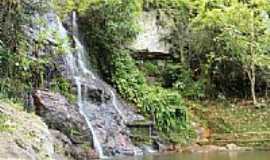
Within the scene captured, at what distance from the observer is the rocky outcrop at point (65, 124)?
15.7 m

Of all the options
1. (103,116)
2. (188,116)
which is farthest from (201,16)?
(103,116)

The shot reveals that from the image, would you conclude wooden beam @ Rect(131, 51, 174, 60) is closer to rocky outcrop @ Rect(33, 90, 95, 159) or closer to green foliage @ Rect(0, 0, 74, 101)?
rocky outcrop @ Rect(33, 90, 95, 159)

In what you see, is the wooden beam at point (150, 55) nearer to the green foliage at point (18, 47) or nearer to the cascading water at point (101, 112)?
the cascading water at point (101, 112)

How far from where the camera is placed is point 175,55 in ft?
94.7

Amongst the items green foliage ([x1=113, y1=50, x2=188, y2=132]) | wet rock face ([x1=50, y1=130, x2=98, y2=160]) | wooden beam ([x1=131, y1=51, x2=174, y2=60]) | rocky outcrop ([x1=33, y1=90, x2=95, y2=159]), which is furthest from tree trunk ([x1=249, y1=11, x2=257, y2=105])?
wet rock face ([x1=50, y1=130, x2=98, y2=160])

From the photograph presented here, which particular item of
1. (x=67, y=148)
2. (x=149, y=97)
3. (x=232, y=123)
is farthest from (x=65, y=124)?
(x=232, y=123)

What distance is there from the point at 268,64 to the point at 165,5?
6.73 m

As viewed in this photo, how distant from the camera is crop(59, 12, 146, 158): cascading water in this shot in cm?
1877

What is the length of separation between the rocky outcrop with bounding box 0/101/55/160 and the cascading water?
9.62 m

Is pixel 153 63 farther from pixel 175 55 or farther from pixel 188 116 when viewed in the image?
pixel 188 116

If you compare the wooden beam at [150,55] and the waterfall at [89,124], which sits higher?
the wooden beam at [150,55]

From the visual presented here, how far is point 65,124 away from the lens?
16031 mm

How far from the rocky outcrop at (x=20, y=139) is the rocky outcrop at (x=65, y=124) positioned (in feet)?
23.8

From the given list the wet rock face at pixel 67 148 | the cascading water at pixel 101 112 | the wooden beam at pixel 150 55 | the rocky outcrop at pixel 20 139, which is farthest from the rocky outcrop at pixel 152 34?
the rocky outcrop at pixel 20 139
